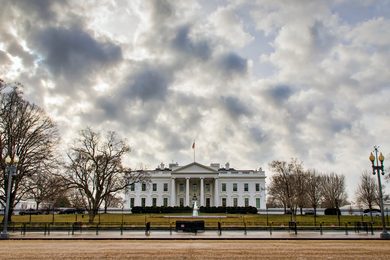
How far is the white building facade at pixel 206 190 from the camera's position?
328 ft

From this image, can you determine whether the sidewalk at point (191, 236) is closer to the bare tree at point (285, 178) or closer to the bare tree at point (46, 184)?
the bare tree at point (46, 184)

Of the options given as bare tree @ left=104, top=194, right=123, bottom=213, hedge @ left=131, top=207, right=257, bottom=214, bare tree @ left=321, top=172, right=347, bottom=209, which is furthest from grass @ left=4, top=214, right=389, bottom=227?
bare tree @ left=321, top=172, right=347, bottom=209

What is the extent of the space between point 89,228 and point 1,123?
13.4 meters

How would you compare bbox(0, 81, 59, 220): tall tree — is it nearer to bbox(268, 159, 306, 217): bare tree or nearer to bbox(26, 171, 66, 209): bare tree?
bbox(26, 171, 66, 209): bare tree

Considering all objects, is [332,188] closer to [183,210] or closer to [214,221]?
[183,210]

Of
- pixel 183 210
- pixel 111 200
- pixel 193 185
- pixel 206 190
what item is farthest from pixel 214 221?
pixel 206 190

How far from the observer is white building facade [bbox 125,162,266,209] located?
100125 mm

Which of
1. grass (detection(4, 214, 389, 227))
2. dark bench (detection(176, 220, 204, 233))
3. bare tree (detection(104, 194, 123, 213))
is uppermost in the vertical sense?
bare tree (detection(104, 194, 123, 213))

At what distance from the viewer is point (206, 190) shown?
335ft

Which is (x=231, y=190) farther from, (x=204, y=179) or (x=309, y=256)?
(x=309, y=256)

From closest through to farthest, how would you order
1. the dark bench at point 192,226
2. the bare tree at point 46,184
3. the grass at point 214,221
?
the dark bench at point 192,226 < the grass at point 214,221 < the bare tree at point 46,184

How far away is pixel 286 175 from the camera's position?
232ft

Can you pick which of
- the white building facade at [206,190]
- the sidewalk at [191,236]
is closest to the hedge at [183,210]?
the white building facade at [206,190]

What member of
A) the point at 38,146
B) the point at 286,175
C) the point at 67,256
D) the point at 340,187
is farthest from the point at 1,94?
the point at 340,187
